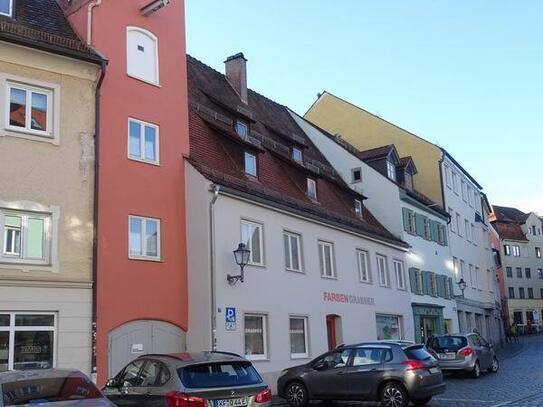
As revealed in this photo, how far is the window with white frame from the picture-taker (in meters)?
15.1

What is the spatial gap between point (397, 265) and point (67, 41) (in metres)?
19.2

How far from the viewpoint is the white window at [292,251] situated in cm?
2170

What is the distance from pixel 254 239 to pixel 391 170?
15.4 metres

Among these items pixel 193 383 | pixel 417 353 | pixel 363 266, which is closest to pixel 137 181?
pixel 417 353

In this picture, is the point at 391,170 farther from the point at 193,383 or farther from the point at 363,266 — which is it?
the point at 193,383

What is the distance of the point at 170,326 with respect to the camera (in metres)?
17.5

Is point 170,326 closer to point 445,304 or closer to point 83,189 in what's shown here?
point 83,189

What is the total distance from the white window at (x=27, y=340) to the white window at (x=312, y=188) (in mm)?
12666

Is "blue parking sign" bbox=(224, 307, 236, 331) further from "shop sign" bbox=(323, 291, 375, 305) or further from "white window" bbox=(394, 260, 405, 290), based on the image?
"white window" bbox=(394, 260, 405, 290)

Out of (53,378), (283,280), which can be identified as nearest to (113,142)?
(283,280)

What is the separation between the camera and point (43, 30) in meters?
16.5

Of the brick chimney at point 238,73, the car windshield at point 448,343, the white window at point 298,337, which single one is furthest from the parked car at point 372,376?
the brick chimney at point 238,73

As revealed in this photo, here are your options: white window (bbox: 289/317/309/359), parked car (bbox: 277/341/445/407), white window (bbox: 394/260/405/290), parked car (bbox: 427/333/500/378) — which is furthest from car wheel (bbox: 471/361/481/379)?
parked car (bbox: 277/341/445/407)

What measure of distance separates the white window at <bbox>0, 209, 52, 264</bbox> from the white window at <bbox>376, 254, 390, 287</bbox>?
16643 millimetres
